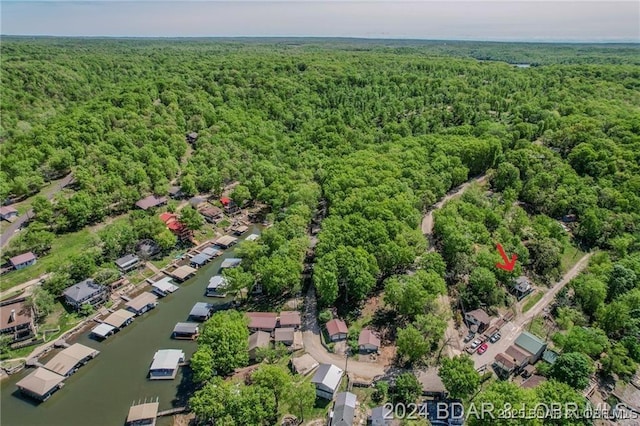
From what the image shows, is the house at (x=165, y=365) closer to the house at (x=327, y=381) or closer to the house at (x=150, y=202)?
the house at (x=327, y=381)

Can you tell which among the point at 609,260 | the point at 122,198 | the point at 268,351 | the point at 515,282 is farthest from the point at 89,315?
the point at 609,260

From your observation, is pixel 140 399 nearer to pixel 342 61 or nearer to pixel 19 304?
pixel 19 304

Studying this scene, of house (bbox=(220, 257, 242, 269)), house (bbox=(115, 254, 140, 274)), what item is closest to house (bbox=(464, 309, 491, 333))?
house (bbox=(220, 257, 242, 269))

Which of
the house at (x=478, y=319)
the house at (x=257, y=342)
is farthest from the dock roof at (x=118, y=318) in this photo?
the house at (x=478, y=319)

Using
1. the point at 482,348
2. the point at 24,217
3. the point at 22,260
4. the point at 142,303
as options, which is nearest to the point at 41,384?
the point at 142,303

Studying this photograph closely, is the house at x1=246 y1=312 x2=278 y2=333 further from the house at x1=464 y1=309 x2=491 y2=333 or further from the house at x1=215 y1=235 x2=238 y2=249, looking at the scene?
the house at x1=464 y1=309 x2=491 y2=333
